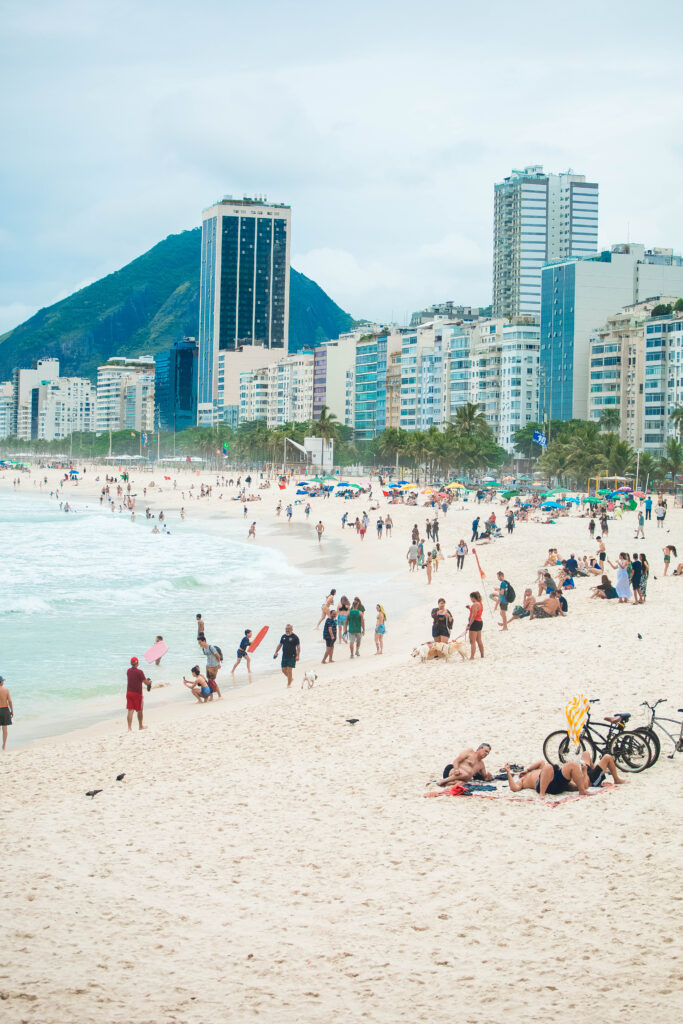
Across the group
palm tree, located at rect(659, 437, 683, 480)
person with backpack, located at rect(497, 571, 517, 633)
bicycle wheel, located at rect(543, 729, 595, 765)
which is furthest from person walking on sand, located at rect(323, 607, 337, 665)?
palm tree, located at rect(659, 437, 683, 480)

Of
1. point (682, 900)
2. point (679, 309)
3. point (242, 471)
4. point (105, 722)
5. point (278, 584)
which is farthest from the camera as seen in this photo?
point (242, 471)

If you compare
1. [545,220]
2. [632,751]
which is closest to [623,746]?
[632,751]

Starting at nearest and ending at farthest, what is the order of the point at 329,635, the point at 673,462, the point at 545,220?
1. the point at 329,635
2. the point at 673,462
3. the point at 545,220

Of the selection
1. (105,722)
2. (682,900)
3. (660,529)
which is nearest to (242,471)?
(660,529)

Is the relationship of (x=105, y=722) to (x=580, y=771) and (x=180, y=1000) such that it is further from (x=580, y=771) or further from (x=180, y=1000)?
(x=180, y=1000)

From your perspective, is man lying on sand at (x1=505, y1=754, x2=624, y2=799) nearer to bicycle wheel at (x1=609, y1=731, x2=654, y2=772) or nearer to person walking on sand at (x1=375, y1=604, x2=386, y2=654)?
bicycle wheel at (x1=609, y1=731, x2=654, y2=772)

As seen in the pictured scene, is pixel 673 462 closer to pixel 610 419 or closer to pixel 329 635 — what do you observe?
pixel 610 419
